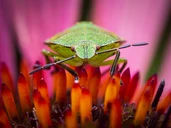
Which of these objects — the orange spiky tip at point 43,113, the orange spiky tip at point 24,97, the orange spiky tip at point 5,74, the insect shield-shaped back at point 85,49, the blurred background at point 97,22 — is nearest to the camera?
the insect shield-shaped back at point 85,49

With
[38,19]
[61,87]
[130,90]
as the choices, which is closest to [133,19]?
[38,19]

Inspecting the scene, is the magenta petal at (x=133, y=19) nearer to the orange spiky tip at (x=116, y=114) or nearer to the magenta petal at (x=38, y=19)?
the magenta petal at (x=38, y=19)

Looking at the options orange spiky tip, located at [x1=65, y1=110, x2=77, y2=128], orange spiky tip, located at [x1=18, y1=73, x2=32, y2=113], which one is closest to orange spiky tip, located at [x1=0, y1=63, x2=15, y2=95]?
orange spiky tip, located at [x1=18, y1=73, x2=32, y2=113]

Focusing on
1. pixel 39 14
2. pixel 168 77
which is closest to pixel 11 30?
pixel 39 14

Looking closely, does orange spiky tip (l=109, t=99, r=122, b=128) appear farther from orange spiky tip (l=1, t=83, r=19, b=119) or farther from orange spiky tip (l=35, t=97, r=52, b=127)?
orange spiky tip (l=1, t=83, r=19, b=119)

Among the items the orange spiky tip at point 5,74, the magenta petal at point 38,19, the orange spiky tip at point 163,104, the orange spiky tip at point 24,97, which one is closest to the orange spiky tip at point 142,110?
the orange spiky tip at point 163,104

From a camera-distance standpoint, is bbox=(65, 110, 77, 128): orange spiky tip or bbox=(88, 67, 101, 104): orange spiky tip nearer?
bbox=(65, 110, 77, 128): orange spiky tip
